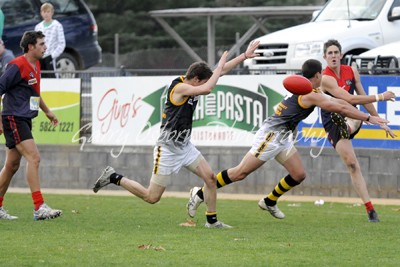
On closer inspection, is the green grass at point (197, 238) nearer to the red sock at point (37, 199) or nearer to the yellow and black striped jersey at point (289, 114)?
the red sock at point (37, 199)

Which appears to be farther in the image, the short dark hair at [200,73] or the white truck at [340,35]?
the white truck at [340,35]

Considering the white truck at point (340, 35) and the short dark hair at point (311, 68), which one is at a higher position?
the short dark hair at point (311, 68)

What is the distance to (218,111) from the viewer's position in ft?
66.2

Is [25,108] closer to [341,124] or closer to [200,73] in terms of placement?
[200,73]

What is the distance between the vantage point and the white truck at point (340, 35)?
71.1 ft

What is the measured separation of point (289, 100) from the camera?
14.4 meters

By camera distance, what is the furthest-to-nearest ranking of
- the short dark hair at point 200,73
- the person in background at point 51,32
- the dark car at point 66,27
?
the dark car at point 66,27 → the person in background at point 51,32 → the short dark hair at point 200,73

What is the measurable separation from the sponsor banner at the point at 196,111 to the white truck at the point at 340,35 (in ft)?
5.80

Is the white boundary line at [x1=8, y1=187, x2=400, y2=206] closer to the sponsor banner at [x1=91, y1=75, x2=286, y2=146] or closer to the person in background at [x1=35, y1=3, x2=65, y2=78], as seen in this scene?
the sponsor banner at [x1=91, y1=75, x2=286, y2=146]

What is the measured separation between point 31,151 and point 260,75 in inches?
251

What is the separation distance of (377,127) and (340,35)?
329 centimetres

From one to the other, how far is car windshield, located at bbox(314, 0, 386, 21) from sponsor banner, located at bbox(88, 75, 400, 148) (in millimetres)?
3346

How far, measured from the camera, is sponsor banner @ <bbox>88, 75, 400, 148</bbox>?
61.8 feet

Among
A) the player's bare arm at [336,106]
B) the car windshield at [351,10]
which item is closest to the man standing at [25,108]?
the player's bare arm at [336,106]
